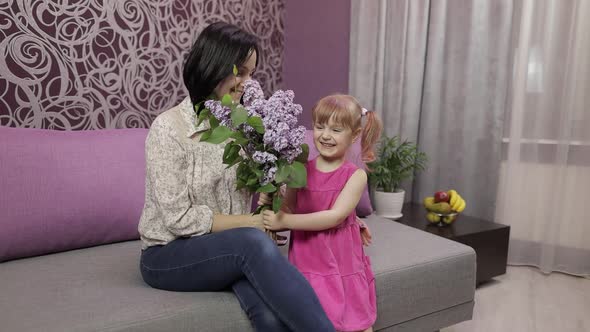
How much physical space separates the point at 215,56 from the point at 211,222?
52 centimetres

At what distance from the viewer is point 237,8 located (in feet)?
9.06

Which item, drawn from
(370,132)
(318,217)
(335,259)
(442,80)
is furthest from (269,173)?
(442,80)

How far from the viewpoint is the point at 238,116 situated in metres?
1.27

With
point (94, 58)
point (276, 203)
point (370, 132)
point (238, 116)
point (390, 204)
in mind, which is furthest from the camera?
point (390, 204)

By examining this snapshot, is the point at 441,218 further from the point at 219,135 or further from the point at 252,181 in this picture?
the point at 219,135

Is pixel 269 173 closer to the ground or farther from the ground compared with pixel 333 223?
farther from the ground

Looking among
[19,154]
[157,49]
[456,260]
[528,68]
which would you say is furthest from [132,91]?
[528,68]

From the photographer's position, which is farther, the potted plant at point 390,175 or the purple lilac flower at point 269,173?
the potted plant at point 390,175

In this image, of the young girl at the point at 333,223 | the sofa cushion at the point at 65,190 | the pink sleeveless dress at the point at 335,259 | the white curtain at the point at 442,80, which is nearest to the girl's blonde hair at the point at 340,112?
the young girl at the point at 333,223

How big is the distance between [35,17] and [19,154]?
0.70 meters

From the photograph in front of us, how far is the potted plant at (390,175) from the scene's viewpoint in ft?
8.53

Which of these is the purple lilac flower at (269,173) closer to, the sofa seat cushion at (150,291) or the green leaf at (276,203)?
the green leaf at (276,203)

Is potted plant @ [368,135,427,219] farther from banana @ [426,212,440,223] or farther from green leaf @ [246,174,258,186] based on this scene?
green leaf @ [246,174,258,186]

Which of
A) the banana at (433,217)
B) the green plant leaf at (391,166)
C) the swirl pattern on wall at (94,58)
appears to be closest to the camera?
the swirl pattern on wall at (94,58)
